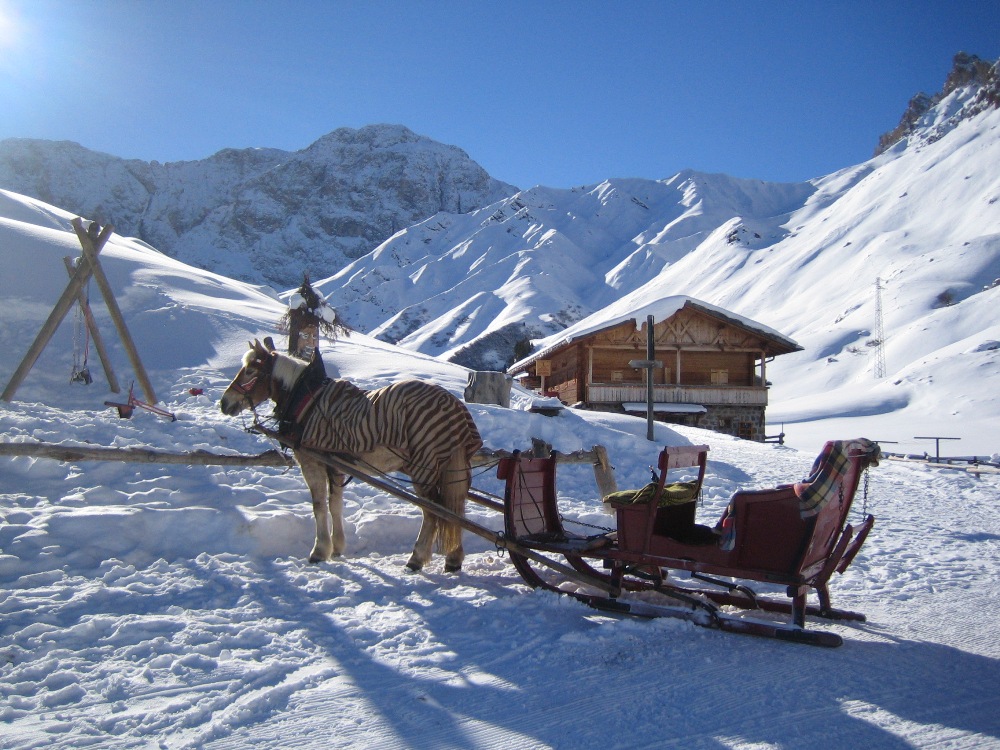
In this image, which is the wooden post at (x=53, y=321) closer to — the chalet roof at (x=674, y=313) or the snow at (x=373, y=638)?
the snow at (x=373, y=638)

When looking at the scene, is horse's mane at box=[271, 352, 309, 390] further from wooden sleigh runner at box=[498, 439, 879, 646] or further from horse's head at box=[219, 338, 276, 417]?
wooden sleigh runner at box=[498, 439, 879, 646]

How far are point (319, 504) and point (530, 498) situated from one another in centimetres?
200

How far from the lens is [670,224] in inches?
5984

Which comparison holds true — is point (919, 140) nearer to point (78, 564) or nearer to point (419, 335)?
point (419, 335)

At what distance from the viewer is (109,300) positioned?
10.8 metres

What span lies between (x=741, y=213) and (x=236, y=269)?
134 m

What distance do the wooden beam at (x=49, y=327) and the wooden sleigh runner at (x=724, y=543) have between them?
7761 mm

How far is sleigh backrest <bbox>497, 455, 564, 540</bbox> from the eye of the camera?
5.43m

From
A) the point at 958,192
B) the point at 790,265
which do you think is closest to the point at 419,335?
the point at 790,265

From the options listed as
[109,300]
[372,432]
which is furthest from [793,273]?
[372,432]

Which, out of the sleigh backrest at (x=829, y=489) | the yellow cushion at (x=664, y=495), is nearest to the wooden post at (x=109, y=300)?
the yellow cushion at (x=664, y=495)

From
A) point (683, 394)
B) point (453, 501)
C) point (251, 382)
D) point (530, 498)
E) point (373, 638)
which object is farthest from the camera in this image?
point (683, 394)

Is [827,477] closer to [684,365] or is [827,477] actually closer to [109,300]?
[109,300]

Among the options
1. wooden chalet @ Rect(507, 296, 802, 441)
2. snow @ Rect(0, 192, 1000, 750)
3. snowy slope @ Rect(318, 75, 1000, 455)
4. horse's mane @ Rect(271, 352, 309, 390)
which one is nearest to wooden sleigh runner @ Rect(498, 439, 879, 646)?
snow @ Rect(0, 192, 1000, 750)
